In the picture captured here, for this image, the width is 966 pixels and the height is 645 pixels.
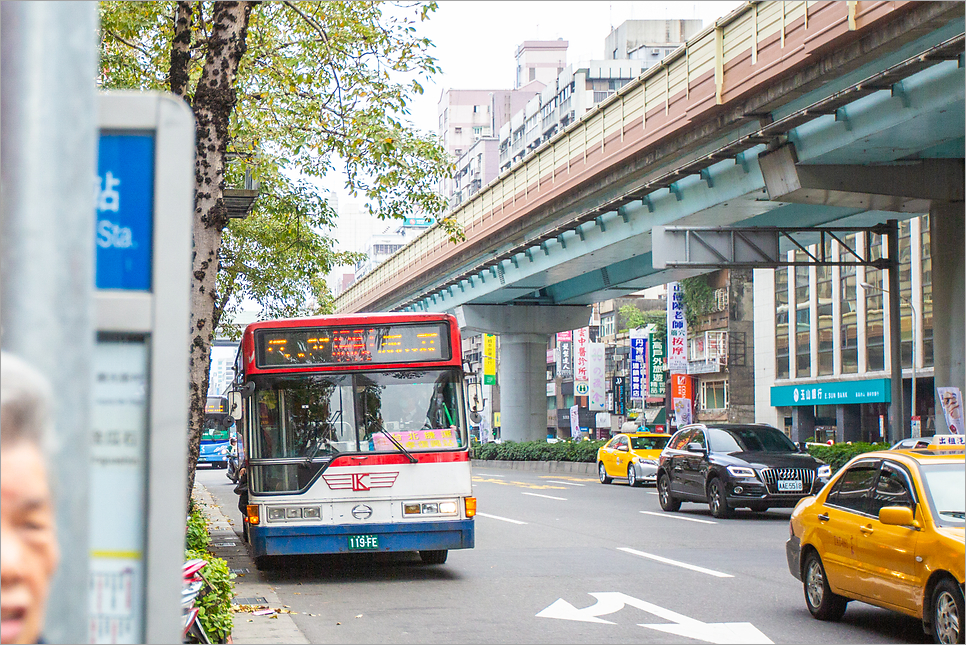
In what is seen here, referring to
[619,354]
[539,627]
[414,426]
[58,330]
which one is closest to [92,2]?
[58,330]

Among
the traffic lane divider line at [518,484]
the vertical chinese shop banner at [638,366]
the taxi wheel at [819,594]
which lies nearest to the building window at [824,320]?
the vertical chinese shop banner at [638,366]

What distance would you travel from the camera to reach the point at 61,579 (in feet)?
7.55

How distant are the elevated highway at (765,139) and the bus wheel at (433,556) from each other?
9.52 metres

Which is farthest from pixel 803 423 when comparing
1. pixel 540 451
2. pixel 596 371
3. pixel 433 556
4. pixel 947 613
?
pixel 947 613

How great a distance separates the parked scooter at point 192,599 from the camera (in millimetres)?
6387

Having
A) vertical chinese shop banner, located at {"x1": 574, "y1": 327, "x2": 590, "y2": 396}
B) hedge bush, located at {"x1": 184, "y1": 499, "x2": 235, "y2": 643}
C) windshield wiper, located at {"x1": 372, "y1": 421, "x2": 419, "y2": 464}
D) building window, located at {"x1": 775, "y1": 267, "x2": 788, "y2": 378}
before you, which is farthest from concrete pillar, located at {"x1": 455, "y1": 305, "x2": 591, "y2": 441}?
hedge bush, located at {"x1": 184, "y1": 499, "x2": 235, "y2": 643}

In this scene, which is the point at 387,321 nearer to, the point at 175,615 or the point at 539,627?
the point at 539,627

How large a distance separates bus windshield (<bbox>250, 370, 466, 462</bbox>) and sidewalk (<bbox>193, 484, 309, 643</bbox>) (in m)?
1.41

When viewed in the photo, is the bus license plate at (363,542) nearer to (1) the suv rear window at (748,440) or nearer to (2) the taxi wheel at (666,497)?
(1) the suv rear window at (748,440)

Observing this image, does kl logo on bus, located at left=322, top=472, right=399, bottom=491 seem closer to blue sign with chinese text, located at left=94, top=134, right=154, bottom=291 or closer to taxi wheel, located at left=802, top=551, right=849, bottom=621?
taxi wheel, located at left=802, top=551, right=849, bottom=621

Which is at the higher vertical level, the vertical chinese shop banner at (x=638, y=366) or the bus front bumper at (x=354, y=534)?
the vertical chinese shop banner at (x=638, y=366)

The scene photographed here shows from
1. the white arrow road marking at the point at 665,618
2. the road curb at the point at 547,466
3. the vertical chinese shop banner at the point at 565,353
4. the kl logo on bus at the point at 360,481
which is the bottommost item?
the road curb at the point at 547,466

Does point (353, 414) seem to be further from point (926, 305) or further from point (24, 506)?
point (926, 305)

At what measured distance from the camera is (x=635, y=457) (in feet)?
104
